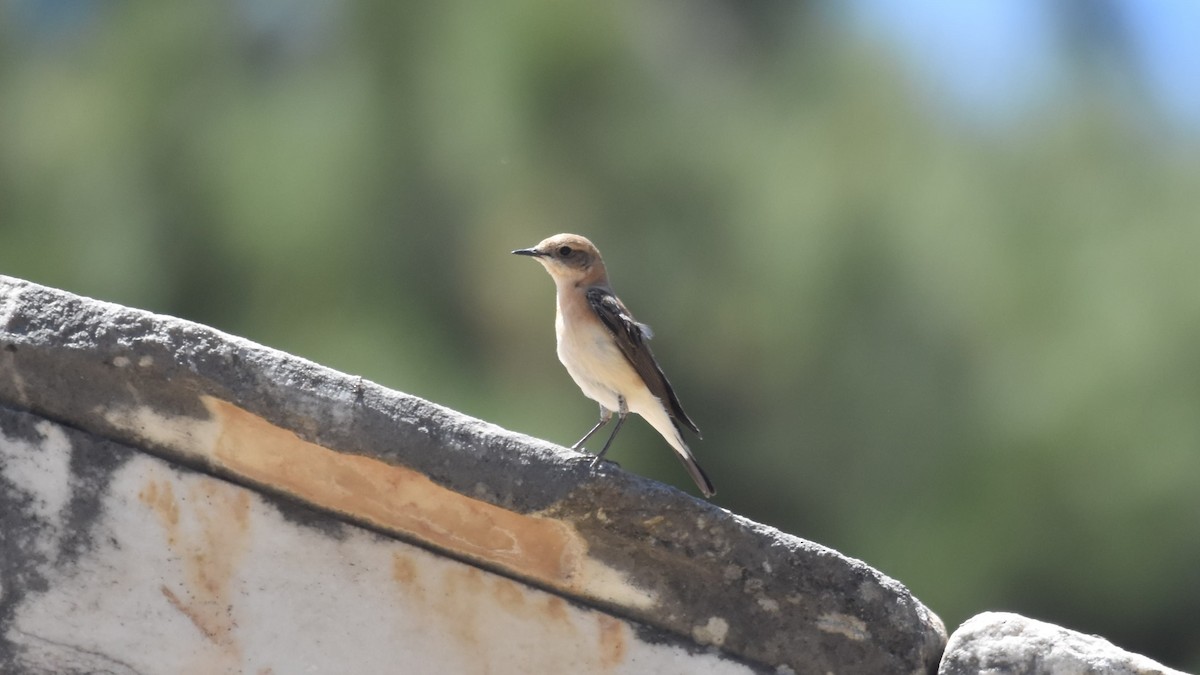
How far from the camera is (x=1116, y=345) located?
9.72 meters

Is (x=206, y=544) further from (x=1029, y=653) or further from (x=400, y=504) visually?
(x=1029, y=653)

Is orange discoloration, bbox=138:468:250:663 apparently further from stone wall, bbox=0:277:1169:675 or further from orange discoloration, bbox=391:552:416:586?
orange discoloration, bbox=391:552:416:586

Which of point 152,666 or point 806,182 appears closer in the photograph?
point 152,666

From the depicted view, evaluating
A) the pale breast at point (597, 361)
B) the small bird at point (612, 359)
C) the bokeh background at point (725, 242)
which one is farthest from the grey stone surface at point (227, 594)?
the bokeh background at point (725, 242)

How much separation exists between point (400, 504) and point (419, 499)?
48mm

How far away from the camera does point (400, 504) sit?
3.32 metres

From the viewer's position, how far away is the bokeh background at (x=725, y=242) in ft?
30.9

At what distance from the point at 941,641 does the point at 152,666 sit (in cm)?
180

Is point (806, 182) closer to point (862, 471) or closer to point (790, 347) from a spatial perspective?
point (790, 347)

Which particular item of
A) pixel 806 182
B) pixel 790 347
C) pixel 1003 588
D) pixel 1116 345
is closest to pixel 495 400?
pixel 790 347

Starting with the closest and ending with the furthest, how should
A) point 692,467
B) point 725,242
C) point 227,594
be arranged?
point 227,594
point 692,467
point 725,242

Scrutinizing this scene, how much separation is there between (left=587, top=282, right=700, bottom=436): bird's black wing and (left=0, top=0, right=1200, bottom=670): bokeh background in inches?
118

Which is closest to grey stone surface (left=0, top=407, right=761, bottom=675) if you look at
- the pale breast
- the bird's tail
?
the bird's tail

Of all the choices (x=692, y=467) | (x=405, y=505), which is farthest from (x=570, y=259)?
(x=405, y=505)
